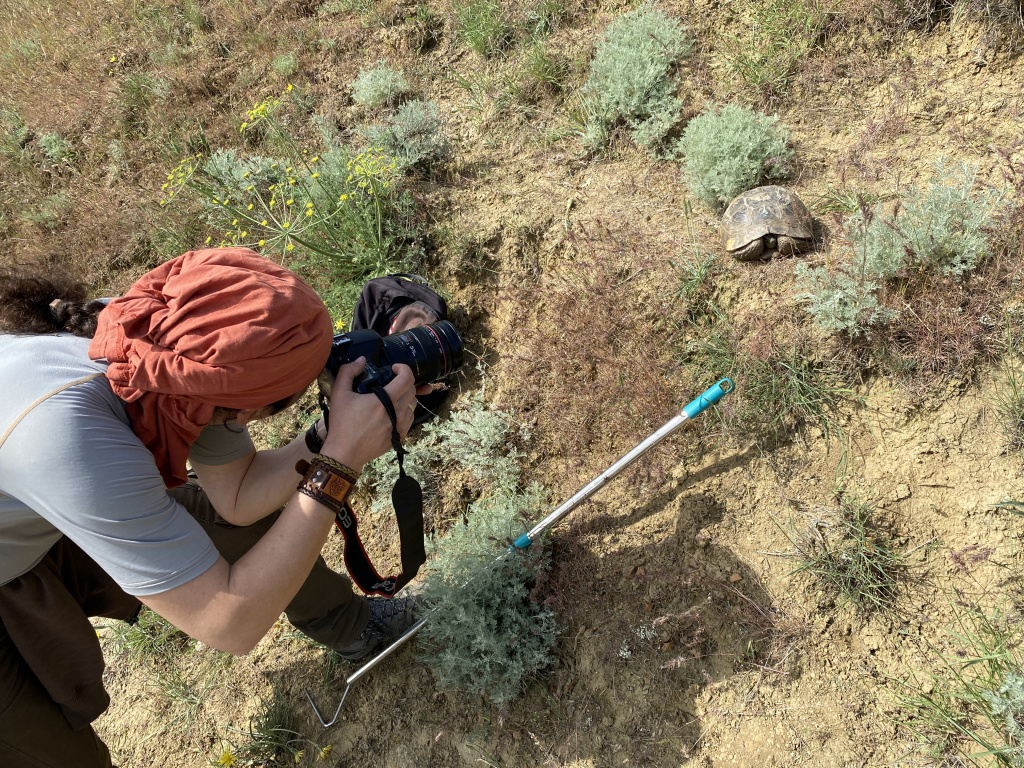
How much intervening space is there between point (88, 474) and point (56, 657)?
3.32 feet

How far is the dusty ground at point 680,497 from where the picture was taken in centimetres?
233

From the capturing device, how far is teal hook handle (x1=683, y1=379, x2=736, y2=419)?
98.0 inches

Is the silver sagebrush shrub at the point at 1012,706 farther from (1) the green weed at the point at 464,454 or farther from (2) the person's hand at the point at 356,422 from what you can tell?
(2) the person's hand at the point at 356,422

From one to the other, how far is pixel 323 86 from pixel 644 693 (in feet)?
15.3

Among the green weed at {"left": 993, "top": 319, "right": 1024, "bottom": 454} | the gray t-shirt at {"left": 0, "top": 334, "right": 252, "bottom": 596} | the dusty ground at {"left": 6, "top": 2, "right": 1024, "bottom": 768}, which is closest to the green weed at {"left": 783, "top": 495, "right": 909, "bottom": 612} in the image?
the dusty ground at {"left": 6, "top": 2, "right": 1024, "bottom": 768}

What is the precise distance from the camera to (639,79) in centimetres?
362

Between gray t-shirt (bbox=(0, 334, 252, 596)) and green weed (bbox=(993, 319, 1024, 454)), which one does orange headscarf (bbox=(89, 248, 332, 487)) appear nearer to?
gray t-shirt (bbox=(0, 334, 252, 596))

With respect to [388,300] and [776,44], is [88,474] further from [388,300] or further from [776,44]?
[776,44]

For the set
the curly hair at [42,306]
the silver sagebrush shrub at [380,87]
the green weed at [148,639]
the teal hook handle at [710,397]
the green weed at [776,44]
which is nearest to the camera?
the curly hair at [42,306]

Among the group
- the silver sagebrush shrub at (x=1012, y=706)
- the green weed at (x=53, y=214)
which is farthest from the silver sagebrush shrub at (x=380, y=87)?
the silver sagebrush shrub at (x=1012, y=706)

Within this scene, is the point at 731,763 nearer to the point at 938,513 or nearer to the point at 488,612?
the point at 488,612

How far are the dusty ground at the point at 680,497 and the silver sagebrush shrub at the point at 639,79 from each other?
5.7 inches

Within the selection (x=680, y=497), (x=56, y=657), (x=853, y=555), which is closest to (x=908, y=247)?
(x=853, y=555)

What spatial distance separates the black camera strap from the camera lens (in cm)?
23
